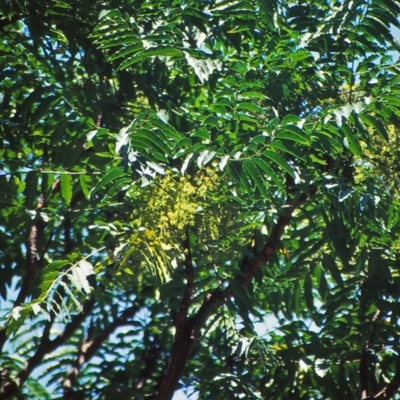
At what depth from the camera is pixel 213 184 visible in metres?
3.10

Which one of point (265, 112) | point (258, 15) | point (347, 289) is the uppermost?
point (258, 15)

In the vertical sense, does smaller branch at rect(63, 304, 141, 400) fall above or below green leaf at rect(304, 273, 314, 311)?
below

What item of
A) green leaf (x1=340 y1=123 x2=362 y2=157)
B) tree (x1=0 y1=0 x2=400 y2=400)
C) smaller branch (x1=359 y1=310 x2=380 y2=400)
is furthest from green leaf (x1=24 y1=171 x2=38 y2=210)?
smaller branch (x1=359 y1=310 x2=380 y2=400)

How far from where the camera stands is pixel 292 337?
3885 mm

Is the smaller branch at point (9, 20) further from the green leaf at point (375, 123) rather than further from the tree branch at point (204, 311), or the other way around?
the green leaf at point (375, 123)

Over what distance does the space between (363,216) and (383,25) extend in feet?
2.45

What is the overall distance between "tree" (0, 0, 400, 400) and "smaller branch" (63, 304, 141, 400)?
0.03ft

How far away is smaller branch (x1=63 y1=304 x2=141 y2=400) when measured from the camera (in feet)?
12.9

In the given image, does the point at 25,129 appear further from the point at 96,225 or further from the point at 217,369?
the point at 217,369

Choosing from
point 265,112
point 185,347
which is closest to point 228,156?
point 265,112

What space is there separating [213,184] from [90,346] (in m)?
1.36

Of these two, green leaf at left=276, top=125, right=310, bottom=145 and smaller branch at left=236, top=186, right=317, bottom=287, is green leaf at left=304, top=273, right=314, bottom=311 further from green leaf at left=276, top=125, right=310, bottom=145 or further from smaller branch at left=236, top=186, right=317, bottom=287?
green leaf at left=276, top=125, right=310, bottom=145

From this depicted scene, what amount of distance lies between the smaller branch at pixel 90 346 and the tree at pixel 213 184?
10 mm

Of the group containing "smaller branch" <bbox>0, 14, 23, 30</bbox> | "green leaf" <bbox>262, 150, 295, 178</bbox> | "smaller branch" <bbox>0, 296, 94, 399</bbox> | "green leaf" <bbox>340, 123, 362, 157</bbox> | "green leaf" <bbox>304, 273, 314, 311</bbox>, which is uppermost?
"smaller branch" <bbox>0, 14, 23, 30</bbox>
